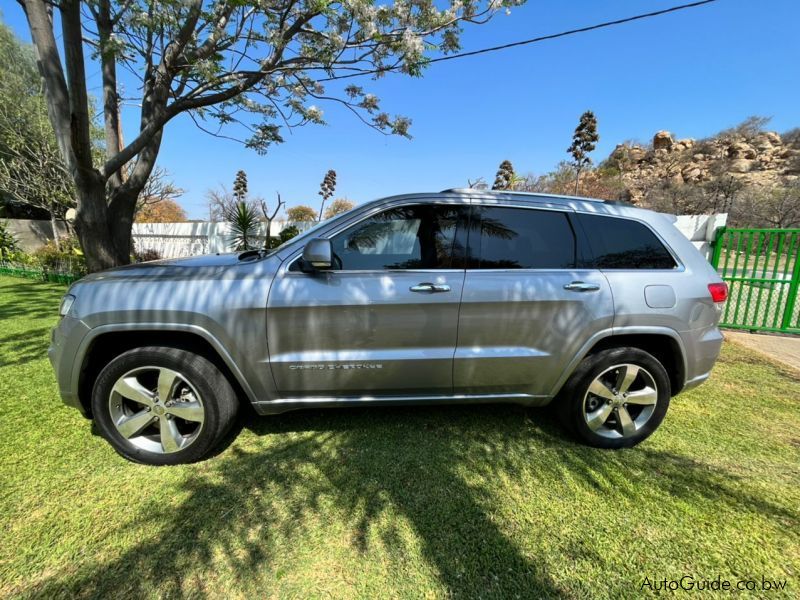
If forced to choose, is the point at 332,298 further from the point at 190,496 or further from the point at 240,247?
the point at 240,247

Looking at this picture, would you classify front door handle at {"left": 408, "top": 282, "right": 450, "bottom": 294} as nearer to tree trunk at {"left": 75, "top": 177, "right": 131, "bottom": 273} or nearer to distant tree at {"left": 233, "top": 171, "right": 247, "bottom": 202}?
tree trunk at {"left": 75, "top": 177, "right": 131, "bottom": 273}

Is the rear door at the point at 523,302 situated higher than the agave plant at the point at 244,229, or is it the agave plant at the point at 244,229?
the agave plant at the point at 244,229


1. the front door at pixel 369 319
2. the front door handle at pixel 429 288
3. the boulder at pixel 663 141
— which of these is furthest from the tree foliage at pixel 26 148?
the boulder at pixel 663 141

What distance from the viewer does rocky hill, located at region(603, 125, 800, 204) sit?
4041 cm

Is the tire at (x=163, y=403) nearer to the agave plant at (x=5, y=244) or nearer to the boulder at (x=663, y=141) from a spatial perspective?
the agave plant at (x=5, y=244)

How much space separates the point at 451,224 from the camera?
2566mm

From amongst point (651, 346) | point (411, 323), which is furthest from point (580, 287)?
point (411, 323)

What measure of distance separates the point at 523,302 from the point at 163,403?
2.46 m

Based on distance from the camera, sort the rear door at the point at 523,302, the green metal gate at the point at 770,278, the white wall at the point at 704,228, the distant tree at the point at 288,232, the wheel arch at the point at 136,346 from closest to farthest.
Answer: the wheel arch at the point at 136,346
the rear door at the point at 523,302
the green metal gate at the point at 770,278
the white wall at the point at 704,228
the distant tree at the point at 288,232

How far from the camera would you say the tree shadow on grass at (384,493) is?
1.72 m

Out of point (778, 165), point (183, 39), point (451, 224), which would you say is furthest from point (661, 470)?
point (778, 165)

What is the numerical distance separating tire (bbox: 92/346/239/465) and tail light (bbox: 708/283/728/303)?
3469 millimetres

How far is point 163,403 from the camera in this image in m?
2.38

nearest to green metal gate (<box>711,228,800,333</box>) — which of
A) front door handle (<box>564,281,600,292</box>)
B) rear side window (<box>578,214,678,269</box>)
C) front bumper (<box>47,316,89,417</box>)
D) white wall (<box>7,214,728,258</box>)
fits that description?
rear side window (<box>578,214,678,269</box>)
